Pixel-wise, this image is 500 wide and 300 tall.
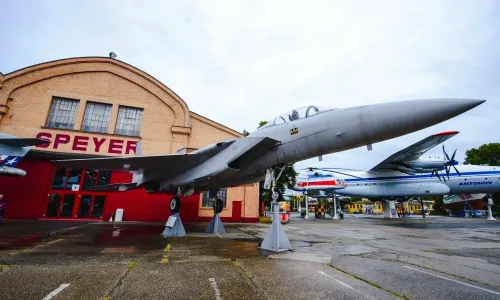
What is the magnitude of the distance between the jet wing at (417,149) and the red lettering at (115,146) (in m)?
24.1

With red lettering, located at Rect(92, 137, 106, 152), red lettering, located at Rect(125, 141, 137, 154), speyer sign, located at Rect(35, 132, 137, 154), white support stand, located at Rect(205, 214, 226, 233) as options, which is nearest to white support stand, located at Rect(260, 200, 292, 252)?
white support stand, located at Rect(205, 214, 226, 233)

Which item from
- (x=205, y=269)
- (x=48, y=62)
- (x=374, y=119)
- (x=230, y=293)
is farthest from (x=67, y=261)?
(x=48, y=62)

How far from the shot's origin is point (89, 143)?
1644 cm

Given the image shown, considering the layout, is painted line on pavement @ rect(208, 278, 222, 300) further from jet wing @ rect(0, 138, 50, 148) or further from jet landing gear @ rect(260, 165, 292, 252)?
jet wing @ rect(0, 138, 50, 148)

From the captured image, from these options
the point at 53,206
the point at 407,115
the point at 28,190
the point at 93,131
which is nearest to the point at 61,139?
the point at 93,131

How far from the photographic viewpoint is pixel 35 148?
1530 centimetres

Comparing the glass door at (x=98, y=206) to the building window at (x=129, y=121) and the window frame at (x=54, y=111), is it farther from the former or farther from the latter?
the window frame at (x=54, y=111)

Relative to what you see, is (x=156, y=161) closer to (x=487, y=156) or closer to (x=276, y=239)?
(x=276, y=239)

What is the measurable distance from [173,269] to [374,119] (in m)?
5.17

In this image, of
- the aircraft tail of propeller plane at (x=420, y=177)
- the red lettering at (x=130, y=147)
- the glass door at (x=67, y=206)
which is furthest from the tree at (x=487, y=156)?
the glass door at (x=67, y=206)

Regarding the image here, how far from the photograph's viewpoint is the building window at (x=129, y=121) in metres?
17.7

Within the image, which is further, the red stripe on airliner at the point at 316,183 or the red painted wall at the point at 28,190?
the red stripe on airliner at the point at 316,183

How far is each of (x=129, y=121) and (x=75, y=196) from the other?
683cm

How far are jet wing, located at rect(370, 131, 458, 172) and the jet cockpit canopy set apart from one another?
17183mm
